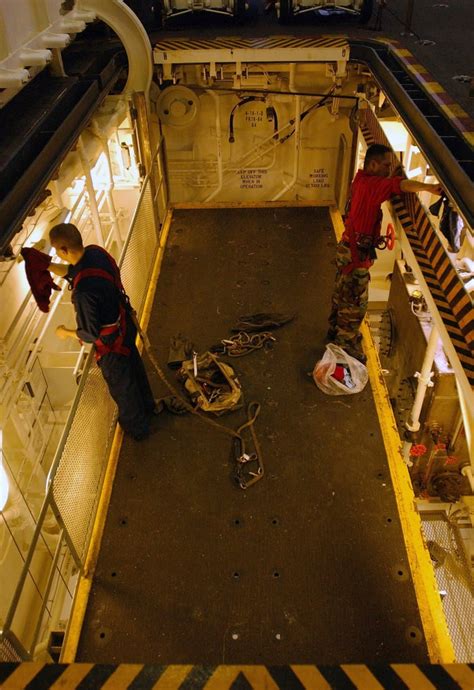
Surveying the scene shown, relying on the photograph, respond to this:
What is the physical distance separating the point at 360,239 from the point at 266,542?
2612 mm

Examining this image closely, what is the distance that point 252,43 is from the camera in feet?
22.1

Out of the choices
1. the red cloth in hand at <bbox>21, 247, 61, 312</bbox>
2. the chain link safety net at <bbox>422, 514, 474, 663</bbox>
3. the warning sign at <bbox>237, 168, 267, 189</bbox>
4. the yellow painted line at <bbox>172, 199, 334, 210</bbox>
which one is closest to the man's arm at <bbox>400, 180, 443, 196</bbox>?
the red cloth in hand at <bbox>21, 247, 61, 312</bbox>

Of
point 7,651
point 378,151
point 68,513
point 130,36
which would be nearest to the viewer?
point 7,651

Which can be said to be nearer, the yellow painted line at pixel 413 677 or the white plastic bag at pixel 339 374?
the yellow painted line at pixel 413 677

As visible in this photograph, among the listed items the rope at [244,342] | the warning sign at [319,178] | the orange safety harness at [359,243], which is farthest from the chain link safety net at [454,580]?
the warning sign at [319,178]

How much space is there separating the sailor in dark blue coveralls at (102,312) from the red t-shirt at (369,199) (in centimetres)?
209

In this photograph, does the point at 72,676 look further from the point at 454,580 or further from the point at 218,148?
the point at 218,148

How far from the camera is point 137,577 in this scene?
3820 millimetres

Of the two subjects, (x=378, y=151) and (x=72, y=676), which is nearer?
(x=72, y=676)

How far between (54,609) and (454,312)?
344cm

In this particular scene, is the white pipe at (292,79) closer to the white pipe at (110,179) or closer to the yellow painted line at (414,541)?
the white pipe at (110,179)

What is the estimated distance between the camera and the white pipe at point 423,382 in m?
4.81

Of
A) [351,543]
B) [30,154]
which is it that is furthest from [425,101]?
[351,543]

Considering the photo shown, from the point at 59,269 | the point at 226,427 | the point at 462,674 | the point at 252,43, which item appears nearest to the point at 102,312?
the point at 59,269
